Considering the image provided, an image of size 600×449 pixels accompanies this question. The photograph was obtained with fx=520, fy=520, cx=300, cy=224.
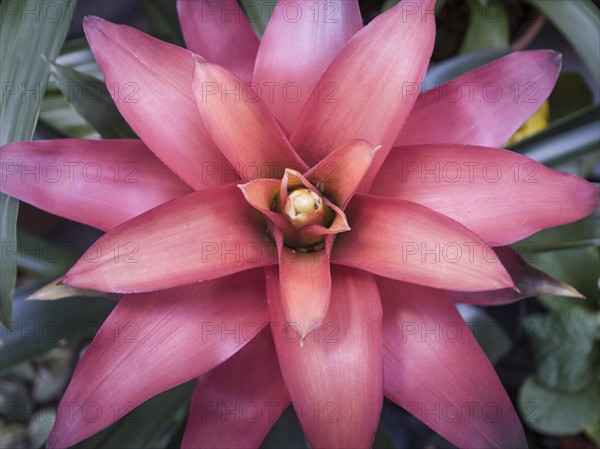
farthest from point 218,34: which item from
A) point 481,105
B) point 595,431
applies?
point 595,431

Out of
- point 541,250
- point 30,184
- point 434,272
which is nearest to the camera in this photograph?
point 434,272

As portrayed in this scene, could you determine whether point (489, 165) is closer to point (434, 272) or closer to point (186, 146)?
point (434, 272)

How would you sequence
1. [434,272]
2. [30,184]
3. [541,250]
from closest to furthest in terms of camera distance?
[434,272]
[30,184]
[541,250]

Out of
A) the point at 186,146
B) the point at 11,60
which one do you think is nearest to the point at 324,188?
the point at 186,146

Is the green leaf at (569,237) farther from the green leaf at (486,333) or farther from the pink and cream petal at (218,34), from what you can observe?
the pink and cream petal at (218,34)

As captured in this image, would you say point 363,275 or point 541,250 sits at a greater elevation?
point 363,275

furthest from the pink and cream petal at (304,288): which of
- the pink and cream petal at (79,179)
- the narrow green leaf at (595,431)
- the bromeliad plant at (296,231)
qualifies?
the narrow green leaf at (595,431)

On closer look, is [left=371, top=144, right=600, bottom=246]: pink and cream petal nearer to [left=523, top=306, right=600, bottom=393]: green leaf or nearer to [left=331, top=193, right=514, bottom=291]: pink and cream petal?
[left=331, top=193, right=514, bottom=291]: pink and cream petal

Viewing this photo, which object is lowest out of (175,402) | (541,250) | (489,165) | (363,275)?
(175,402)
